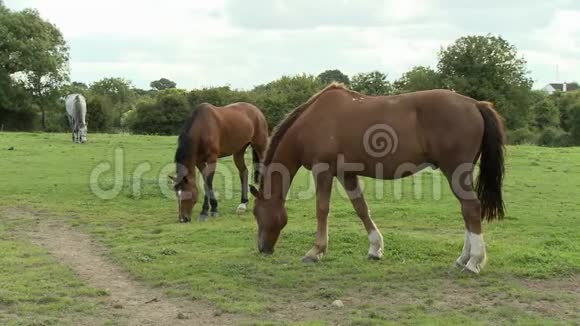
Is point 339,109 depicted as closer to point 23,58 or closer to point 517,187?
point 517,187

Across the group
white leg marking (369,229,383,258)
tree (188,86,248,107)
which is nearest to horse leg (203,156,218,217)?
white leg marking (369,229,383,258)

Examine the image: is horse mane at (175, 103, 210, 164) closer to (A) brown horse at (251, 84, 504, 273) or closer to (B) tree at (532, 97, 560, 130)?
(A) brown horse at (251, 84, 504, 273)

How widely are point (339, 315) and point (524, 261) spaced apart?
2.90m

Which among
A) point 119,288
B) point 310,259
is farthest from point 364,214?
point 119,288

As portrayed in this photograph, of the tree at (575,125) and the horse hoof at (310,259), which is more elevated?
the tree at (575,125)

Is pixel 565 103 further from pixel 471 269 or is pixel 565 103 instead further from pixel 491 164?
pixel 471 269

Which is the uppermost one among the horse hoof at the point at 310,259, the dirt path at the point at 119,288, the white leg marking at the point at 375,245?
the white leg marking at the point at 375,245

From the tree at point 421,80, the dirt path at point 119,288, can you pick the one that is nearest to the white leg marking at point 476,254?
the dirt path at point 119,288

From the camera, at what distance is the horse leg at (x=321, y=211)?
24.3 feet

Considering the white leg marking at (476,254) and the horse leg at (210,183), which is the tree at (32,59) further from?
the white leg marking at (476,254)

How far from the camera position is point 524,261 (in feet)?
23.6

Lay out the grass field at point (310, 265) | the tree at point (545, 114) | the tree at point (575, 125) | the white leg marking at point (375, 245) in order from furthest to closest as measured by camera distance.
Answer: the tree at point (545, 114)
the tree at point (575, 125)
the white leg marking at point (375, 245)
the grass field at point (310, 265)

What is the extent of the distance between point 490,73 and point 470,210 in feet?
154

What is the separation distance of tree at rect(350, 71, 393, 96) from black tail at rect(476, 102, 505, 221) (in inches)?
2008
